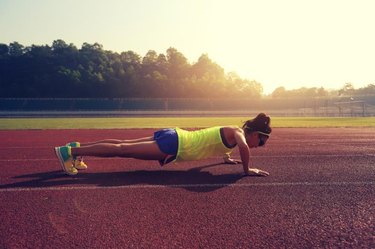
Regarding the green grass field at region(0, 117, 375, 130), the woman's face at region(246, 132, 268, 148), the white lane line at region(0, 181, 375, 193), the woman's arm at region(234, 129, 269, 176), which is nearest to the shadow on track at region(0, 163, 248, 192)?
the white lane line at region(0, 181, 375, 193)

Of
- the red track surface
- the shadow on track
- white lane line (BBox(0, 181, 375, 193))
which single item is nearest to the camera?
the red track surface

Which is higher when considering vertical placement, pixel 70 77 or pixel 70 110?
pixel 70 77

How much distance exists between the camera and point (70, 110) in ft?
180

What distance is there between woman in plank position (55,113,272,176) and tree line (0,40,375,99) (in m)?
70.6

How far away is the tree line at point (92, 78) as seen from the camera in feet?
253

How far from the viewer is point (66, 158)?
660 centimetres

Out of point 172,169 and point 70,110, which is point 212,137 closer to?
point 172,169

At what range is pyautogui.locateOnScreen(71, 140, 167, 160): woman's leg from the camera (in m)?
6.44

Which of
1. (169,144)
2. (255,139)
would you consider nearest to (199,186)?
(169,144)

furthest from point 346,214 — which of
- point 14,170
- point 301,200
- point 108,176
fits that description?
point 14,170

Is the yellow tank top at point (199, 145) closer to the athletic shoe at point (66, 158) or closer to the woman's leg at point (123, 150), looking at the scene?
the woman's leg at point (123, 150)

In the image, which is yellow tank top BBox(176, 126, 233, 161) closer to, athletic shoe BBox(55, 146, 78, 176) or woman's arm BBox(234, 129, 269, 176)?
woman's arm BBox(234, 129, 269, 176)

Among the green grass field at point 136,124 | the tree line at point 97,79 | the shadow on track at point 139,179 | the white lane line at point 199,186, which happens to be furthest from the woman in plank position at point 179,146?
the tree line at point 97,79

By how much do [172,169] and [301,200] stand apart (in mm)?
3240
